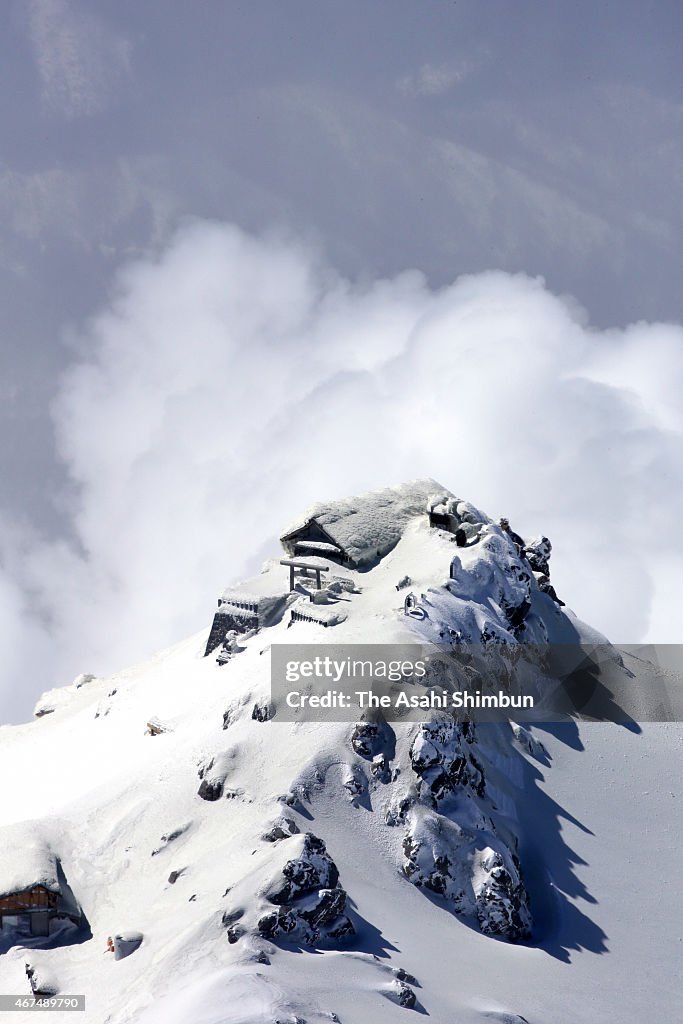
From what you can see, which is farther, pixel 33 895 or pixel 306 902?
pixel 33 895

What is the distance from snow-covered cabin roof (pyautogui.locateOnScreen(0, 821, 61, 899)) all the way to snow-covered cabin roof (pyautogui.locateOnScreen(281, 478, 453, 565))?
3513cm

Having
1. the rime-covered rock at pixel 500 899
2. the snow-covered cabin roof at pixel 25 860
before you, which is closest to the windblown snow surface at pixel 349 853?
the rime-covered rock at pixel 500 899

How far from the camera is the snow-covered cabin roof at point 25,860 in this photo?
55062mm

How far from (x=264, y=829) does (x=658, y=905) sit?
2358 cm

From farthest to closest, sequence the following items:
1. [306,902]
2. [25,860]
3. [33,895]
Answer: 1. [25,860]
2. [33,895]
3. [306,902]

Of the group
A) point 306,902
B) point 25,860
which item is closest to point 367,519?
point 25,860

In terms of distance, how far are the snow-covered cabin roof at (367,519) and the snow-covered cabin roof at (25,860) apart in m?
35.1

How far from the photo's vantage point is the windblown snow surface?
46531mm

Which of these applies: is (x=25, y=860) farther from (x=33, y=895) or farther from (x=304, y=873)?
(x=304, y=873)

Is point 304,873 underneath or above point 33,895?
underneath

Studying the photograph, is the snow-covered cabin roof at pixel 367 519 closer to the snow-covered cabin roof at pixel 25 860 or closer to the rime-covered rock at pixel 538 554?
the rime-covered rock at pixel 538 554

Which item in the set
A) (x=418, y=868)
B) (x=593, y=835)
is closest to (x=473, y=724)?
(x=593, y=835)

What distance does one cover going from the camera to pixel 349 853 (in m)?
57.0

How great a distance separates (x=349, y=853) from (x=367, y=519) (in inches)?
1567
